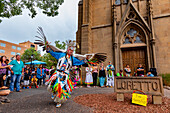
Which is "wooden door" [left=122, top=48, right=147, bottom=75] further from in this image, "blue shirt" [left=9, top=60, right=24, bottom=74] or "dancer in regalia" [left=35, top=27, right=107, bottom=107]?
"blue shirt" [left=9, top=60, right=24, bottom=74]

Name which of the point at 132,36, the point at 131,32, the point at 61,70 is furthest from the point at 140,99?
the point at 131,32

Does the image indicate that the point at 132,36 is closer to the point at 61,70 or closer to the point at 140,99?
the point at 140,99

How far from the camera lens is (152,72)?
6879 millimetres

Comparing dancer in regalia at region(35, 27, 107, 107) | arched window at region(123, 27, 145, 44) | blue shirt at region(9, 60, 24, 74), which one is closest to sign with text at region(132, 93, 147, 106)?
dancer in regalia at region(35, 27, 107, 107)

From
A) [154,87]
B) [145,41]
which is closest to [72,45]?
[154,87]

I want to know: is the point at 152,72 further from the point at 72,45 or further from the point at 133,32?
the point at 72,45

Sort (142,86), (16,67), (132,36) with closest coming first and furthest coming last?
(142,86) → (16,67) → (132,36)

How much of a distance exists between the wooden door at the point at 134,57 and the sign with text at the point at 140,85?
5.95m

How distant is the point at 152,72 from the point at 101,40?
5.54 metres

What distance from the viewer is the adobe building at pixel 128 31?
29.4ft

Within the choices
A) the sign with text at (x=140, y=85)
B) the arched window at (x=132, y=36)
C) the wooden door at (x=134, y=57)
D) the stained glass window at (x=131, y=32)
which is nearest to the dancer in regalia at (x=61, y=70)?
the sign with text at (x=140, y=85)

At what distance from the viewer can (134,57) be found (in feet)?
32.4

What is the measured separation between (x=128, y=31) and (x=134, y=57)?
2.64m

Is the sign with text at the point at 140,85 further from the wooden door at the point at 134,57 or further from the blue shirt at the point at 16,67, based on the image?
the wooden door at the point at 134,57
